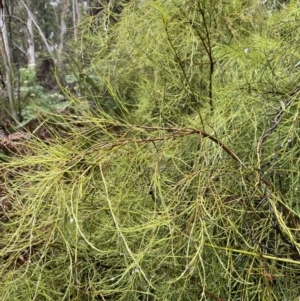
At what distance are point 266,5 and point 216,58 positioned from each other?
0.50 metres

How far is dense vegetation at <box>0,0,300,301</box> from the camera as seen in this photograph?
1.02m

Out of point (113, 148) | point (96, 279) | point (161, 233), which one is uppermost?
point (113, 148)

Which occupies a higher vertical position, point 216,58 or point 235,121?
point 216,58

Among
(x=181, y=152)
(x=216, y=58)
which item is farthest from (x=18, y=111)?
(x=181, y=152)

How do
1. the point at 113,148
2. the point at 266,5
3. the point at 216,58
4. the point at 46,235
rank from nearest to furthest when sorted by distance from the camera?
1. the point at 113,148
2. the point at 46,235
3. the point at 216,58
4. the point at 266,5

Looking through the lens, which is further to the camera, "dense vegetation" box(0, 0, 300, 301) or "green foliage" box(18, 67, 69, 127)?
"green foliage" box(18, 67, 69, 127)

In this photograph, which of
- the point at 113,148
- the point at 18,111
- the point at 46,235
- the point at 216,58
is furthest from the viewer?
the point at 18,111

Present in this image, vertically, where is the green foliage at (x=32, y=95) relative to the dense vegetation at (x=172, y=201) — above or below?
below

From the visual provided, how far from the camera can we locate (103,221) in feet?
4.03

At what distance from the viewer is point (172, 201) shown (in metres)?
1.07

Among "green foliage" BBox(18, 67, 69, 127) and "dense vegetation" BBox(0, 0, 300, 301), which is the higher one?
"dense vegetation" BBox(0, 0, 300, 301)

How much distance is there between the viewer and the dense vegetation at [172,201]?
102cm

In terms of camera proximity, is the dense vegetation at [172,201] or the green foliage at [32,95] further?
the green foliage at [32,95]

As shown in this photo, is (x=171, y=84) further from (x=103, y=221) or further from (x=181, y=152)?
(x=103, y=221)
